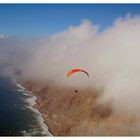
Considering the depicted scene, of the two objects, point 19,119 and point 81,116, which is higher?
point 81,116

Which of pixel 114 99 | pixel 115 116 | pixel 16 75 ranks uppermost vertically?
pixel 16 75

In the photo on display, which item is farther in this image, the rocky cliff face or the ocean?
the ocean

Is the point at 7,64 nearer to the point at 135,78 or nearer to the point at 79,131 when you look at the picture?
the point at 135,78

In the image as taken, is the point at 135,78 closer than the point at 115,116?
No

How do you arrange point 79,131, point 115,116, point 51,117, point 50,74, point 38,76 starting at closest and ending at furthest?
1. point 79,131
2. point 115,116
3. point 51,117
4. point 50,74
5. point 38,76

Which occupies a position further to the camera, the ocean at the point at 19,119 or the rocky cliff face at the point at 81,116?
the ocean at the point at 19,119

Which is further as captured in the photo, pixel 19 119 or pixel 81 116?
pixel 81 116

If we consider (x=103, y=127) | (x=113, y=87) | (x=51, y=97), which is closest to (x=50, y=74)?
(x=51, y=97)

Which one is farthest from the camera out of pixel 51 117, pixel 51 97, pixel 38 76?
pixel 38 76
